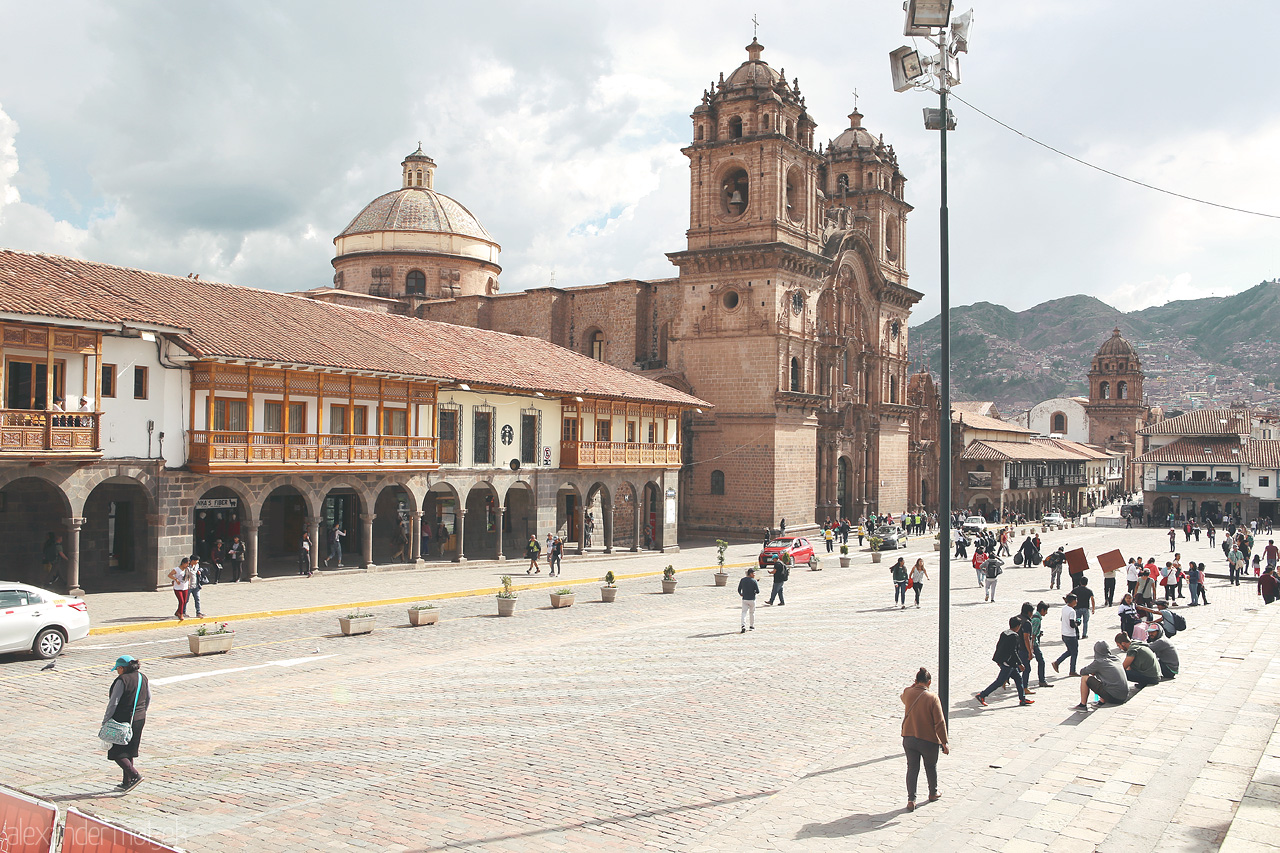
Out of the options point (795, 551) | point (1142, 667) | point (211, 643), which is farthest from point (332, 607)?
point (795, 551)

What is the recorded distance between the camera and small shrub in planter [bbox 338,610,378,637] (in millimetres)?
19141

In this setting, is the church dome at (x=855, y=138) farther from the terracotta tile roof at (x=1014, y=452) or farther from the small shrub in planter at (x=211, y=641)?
the small shrub in planter at (x=211, y=641)

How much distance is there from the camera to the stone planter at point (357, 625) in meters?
19.1

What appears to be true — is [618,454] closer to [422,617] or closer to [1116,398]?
[422,617]

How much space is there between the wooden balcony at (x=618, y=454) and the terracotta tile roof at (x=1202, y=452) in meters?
47.7

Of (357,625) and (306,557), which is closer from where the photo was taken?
(357,625)

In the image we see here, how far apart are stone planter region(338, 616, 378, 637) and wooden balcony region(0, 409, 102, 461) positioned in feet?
25.2

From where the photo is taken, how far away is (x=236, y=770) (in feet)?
34.0

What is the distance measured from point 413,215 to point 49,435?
37.9 meters

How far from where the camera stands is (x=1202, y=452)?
228 feet

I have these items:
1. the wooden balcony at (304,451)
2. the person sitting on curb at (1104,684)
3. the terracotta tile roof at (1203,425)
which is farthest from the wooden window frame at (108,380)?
the terracotta tile roof at (1203,425)


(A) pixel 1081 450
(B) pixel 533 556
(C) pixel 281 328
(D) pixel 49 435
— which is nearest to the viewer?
(D) pixel 49 435

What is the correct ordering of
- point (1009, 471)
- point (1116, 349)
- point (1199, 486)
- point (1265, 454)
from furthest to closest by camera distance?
point (1116, 349), point (1009, 471), point (1199, 486), point (1265, 454)

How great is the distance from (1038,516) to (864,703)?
69.6 meters
